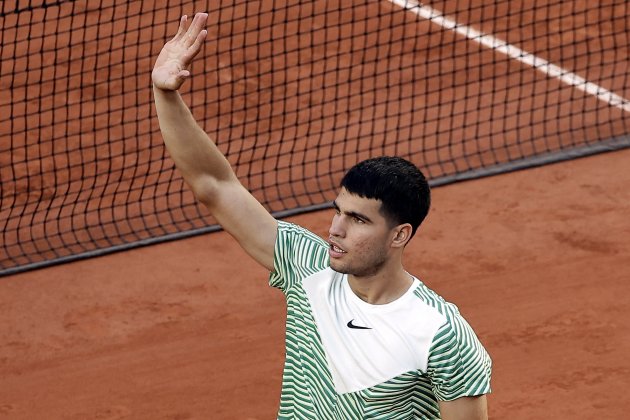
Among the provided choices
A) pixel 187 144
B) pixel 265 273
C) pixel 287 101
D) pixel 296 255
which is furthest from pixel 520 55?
pixel 187 144

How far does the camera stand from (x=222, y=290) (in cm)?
892

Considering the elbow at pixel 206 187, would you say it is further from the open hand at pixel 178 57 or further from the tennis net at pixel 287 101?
the tennis net at pixel 287 101

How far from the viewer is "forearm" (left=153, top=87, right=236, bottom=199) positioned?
4414 mm

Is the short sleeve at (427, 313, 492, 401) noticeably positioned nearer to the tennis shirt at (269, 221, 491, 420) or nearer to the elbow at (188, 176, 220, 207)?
the tennis shirt at (269, 221, 491, 420)

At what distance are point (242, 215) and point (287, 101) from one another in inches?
303

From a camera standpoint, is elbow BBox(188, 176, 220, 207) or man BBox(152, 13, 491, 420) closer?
man BBox(152, 13, 491, 420)

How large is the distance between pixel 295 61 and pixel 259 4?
111cm

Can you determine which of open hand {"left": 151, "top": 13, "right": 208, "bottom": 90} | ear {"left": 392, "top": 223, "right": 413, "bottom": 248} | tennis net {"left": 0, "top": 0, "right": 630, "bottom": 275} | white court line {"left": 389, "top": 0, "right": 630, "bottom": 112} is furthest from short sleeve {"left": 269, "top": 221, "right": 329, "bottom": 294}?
white court line {"left": 389, "top": 0, "right": 630, "bottom": 112}

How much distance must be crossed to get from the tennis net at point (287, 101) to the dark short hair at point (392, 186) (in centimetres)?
554

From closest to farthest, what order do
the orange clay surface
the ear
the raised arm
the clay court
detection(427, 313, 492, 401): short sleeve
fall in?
detection(427, 313, 492, 401): short sleeve, the ear, the raised arm, the orange clay surface, the clay court

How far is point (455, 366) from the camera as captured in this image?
13.6ft

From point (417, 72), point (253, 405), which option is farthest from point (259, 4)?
point (253, 405)

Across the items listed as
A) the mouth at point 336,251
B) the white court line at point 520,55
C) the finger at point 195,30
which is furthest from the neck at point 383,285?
the white court line at point 520,55

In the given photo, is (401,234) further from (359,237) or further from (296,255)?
(296,255)
